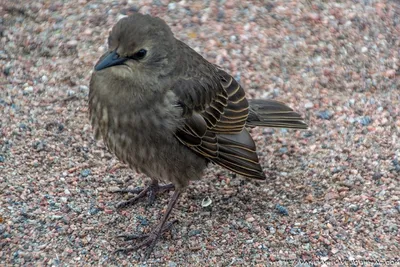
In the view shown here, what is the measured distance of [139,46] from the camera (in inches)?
189

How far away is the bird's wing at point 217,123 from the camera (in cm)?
528

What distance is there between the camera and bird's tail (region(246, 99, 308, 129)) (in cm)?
604

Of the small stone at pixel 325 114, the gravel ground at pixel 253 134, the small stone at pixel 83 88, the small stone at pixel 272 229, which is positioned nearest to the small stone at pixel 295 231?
the gravel ground at pixel 253 134

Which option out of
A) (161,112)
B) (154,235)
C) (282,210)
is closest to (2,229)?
(154,235)

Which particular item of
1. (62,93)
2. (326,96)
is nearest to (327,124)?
(326,96)

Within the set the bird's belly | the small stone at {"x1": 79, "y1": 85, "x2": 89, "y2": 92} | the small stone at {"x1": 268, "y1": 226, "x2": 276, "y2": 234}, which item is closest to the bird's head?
the bird's belly

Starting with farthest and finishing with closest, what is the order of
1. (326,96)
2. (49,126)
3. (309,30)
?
(309,30) < (326,96) < (49,126)

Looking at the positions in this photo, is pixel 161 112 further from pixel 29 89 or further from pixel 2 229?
pixel 29 89

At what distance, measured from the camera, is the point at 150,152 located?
16.7 feet

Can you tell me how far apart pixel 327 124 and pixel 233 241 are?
5.71 feet

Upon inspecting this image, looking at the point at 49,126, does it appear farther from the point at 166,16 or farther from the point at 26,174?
the point at 166,16

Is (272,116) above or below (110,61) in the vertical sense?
below

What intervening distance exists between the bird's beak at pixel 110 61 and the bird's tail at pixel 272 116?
63.3 inches

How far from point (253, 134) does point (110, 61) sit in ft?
7.10
